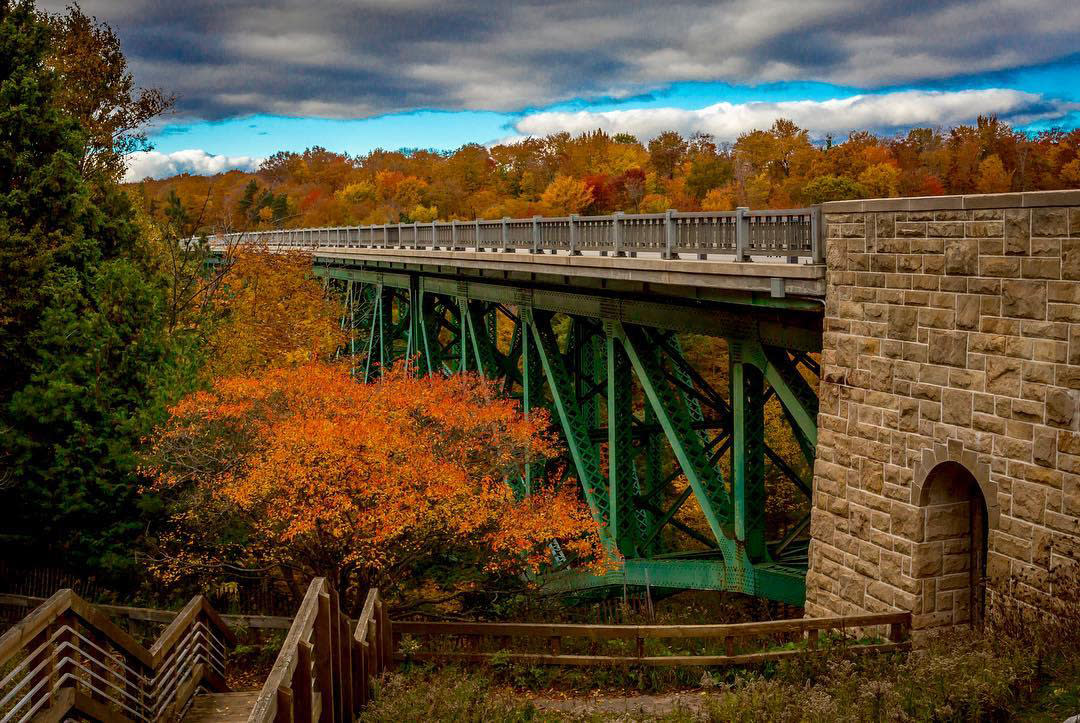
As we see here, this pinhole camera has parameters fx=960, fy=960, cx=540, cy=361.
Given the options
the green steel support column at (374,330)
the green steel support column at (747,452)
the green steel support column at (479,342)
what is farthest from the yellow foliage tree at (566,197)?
the green steel support column at (747,452)

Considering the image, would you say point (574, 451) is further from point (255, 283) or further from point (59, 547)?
point (255, 283)

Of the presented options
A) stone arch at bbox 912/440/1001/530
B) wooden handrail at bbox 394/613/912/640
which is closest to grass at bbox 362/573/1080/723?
wooden handrail at bbox 394/613/912/640

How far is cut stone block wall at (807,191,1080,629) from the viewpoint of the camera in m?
8.93

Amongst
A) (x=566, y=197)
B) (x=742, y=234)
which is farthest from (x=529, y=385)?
(x=566, y=197)

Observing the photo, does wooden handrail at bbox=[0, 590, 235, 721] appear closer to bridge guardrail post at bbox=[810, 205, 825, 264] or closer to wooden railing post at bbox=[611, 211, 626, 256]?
bridge guardrail post at bbox=[810, 205, 825, 264]

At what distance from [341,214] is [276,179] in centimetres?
4727

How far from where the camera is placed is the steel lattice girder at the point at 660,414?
13.4 meters

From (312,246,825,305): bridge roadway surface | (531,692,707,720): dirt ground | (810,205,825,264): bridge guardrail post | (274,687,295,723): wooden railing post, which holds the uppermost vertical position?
(810,205,825,264): bridge guardrail post

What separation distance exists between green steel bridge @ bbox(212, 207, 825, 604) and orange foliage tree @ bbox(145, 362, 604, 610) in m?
1.13

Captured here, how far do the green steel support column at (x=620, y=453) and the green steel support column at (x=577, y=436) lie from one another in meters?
0.34

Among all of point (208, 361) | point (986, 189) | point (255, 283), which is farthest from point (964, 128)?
point (208, 361)

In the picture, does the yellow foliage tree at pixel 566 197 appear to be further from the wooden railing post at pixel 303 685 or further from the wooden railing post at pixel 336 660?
the wooden railing post at pixel 303 685

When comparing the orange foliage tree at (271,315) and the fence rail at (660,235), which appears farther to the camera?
the orange foliage tree at (271,315)

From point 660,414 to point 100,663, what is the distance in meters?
9.46
